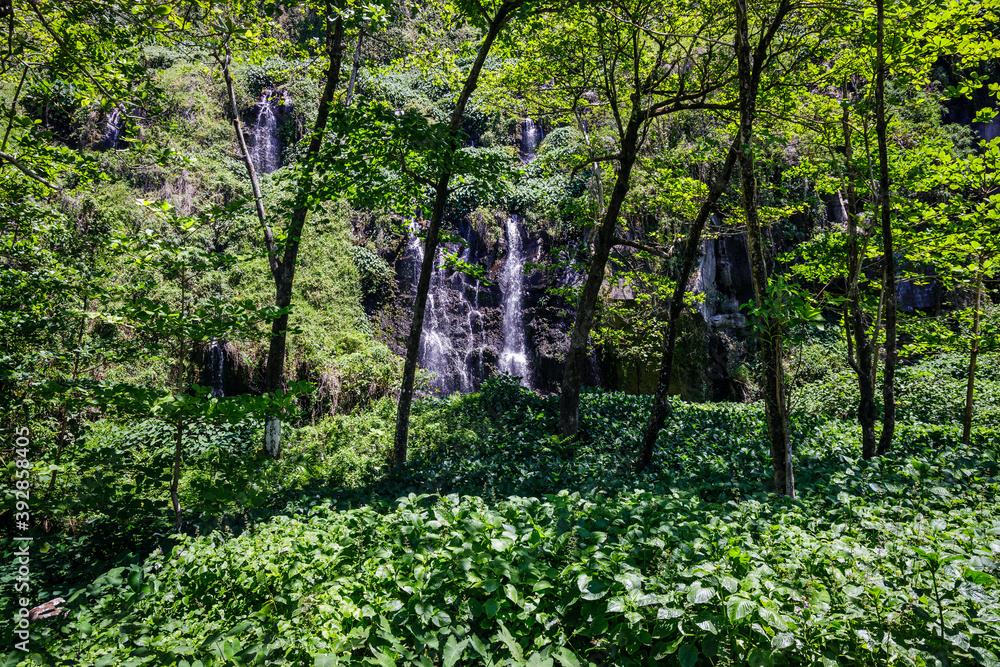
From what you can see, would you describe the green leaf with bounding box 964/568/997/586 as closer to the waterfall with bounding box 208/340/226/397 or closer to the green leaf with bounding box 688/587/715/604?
the green leaf with bounding box 688/587/715/604

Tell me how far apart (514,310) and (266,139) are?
1160 centimetres

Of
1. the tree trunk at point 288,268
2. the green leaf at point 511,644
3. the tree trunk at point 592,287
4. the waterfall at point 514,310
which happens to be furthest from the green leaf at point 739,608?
the waterfall at point 514,310

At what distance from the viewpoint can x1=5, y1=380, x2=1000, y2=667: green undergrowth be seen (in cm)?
215

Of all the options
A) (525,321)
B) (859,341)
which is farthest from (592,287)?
(525,321)

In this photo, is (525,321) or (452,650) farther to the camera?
(525,321)

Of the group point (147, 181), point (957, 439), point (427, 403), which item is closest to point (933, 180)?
point (957, 439)

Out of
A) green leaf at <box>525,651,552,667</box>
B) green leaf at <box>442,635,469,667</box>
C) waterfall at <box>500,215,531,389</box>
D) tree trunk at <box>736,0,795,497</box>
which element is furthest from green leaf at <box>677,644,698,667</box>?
waterfall at <box>500,215,531,389</box>

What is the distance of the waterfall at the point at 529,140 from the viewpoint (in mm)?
20719

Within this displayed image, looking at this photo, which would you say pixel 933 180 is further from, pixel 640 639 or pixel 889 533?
pixel 640 639

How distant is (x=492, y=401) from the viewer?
10.4 m

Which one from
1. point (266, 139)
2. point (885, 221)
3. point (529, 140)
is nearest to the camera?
point (885, 221)

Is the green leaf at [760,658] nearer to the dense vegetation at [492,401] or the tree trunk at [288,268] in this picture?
the dense vegetation at [492,401]

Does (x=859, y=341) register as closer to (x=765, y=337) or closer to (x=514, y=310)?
(x=765, y=337)

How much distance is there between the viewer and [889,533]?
9.98 feet
